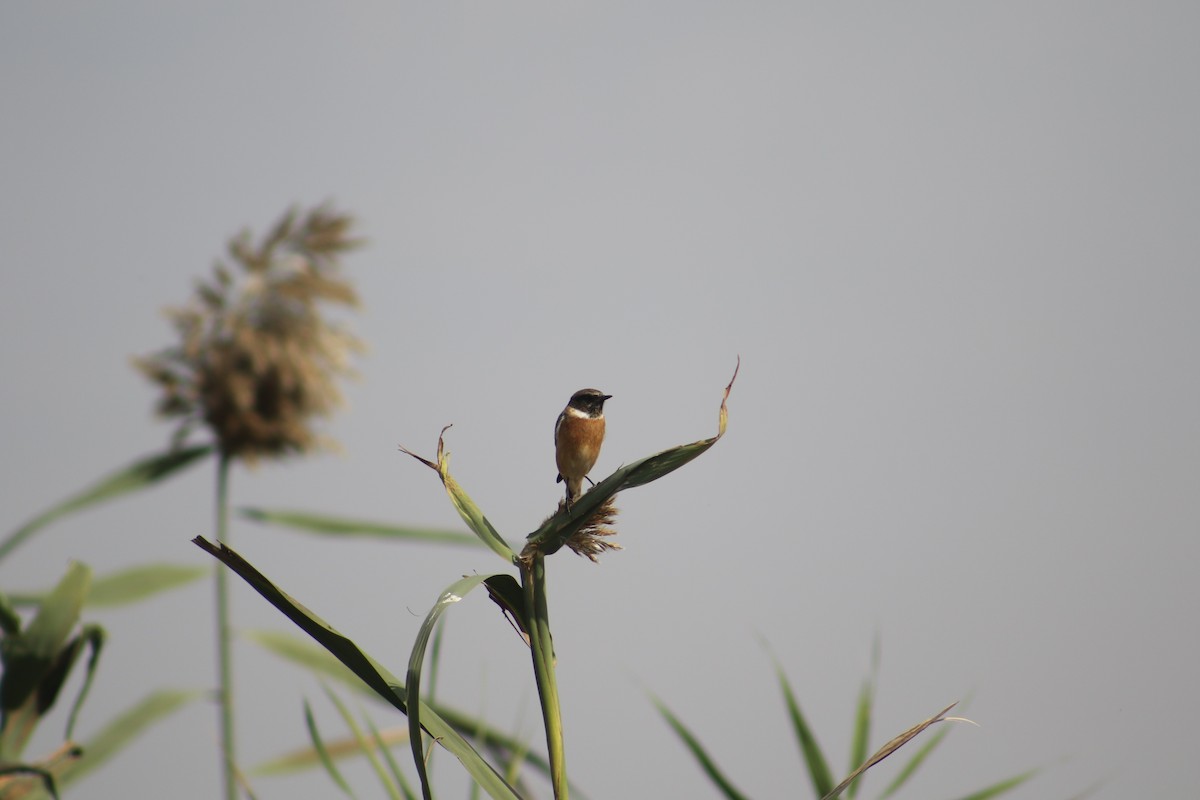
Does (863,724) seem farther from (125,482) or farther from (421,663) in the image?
(125,482)

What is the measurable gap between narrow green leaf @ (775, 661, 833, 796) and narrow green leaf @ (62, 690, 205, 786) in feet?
7.12

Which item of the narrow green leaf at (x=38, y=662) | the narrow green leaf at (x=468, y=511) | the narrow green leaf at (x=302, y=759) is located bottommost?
the narrow green leaf at (x=302, y=759)

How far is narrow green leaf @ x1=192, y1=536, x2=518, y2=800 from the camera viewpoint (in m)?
1.15

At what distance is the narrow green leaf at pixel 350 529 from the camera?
3.38 metres

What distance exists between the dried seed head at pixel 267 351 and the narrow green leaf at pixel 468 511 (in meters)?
3.66

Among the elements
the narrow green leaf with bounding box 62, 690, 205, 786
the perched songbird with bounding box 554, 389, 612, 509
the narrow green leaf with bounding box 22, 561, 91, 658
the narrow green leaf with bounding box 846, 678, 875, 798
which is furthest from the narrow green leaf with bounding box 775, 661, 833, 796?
the narrow green leaf with bounding box 62, 690, 205, 786

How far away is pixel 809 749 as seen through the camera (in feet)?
7.89

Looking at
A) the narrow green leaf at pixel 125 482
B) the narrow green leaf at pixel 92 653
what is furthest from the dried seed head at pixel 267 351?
the narrow green leaf at pixel 92 653

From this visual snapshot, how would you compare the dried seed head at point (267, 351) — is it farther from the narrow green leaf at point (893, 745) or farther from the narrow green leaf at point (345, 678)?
the narrow green leaf at point (893, 745)

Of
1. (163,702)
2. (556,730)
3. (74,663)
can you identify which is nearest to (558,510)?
(556,730)

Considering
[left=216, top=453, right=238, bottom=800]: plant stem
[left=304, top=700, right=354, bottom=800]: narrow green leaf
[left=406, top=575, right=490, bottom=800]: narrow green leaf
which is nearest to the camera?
[left=406, top=575, right=490, bottom=800]: narrow green leaf

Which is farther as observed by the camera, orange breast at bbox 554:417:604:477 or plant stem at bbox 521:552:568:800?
orange breast at bbox 554:417:604:477

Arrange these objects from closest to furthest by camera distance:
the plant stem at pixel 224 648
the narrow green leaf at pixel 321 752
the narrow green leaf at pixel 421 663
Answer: the narrow green leaf at pixel 421 663, the narrow green leaf at pixel 321 752, the plant stem at pixel 224 648

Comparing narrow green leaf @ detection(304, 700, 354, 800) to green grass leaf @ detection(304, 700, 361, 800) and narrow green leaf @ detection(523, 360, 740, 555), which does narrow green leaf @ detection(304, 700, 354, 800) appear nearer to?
green grass leaf @ detection(304, 700, 361, 800)
